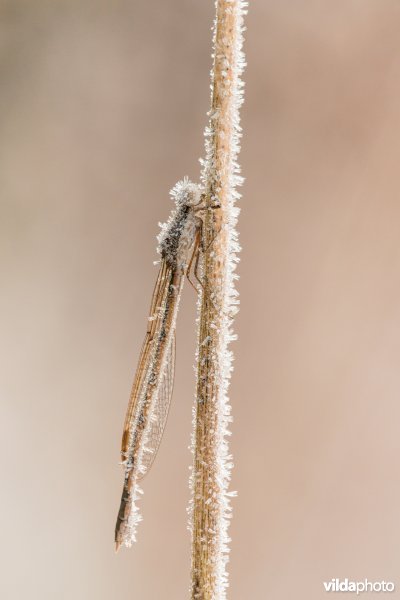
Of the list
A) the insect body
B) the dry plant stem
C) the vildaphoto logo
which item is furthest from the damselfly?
the vildaphoto logo

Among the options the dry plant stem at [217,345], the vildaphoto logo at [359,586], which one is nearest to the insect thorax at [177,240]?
the dry plant stem at [217,345]

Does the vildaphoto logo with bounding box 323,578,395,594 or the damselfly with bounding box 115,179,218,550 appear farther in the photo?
the vildaphoto logo with bounding box 323,578,395,594

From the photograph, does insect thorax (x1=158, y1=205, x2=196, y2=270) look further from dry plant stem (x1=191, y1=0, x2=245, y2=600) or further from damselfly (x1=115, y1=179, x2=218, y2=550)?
dry plant stem (x1=191, y1=0, x2=245, y2=600)

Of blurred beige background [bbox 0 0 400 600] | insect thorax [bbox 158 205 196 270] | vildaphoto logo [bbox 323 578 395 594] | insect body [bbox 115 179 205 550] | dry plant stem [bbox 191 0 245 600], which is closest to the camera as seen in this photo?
dry plant stem [bbox 191 0 245 600]

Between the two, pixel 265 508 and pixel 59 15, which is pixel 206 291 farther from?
pixel 59 15

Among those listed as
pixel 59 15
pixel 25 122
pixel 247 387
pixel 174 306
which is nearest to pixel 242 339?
pixel 247 387
